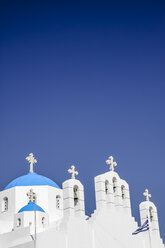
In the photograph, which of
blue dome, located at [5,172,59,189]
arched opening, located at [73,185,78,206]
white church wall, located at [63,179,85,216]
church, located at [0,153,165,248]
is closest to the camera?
church, located at [0,153,165,248]

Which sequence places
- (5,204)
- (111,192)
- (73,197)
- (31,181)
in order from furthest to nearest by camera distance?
(31,181), (5,204), (111,192), (73,197)

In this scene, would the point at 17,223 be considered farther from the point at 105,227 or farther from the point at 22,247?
the point at 105,227

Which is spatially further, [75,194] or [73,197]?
[75,194]

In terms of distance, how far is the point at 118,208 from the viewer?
25.4 meters

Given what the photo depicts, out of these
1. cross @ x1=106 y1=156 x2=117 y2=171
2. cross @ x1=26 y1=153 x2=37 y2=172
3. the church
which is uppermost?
cross @ x1=26 y1=153 x2=37 y2=172

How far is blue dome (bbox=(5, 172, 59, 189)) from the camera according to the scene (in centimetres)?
3281

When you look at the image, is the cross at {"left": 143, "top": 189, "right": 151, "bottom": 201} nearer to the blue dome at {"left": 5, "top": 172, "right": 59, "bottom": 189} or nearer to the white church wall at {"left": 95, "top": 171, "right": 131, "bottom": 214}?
the white church wall at {"left": 95, "top": 171, "right": 131, "bottom": 214}

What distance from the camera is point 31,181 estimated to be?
108ft

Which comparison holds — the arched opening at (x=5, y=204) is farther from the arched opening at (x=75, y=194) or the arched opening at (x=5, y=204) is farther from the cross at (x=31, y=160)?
the arched opening at (x=75, y=194)

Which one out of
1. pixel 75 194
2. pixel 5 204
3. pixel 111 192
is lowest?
pixel 75 194

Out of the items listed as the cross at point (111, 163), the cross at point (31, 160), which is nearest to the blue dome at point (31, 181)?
the cross at point (31, 160)

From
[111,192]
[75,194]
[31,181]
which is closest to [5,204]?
[31,181]

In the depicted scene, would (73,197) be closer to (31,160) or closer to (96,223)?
(96,223)

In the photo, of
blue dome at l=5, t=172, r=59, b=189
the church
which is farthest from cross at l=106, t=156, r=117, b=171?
blue dome at l=5, t=172, r=59, b=189
